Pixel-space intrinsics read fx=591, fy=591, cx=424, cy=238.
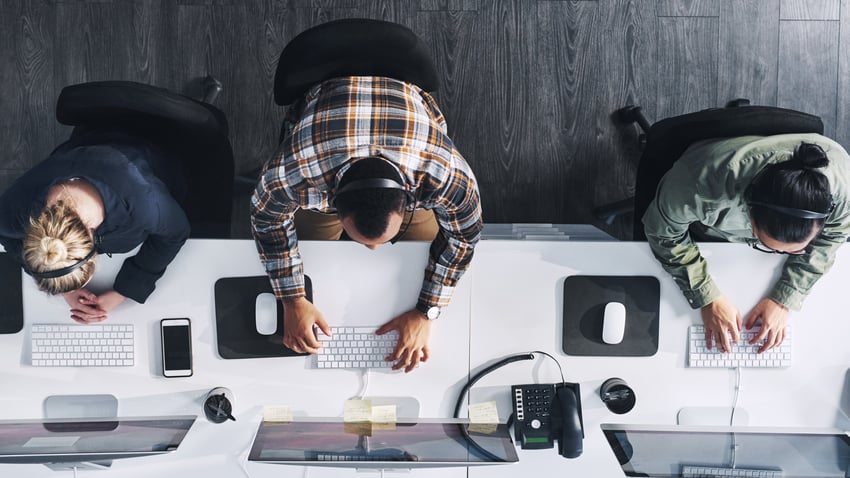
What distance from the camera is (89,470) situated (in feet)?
5.52

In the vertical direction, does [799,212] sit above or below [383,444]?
above

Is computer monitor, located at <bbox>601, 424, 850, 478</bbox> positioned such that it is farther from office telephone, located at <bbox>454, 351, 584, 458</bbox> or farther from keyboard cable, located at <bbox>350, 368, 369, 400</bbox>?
keyboard cable, located at <bbox>350, 368, 369, 400</bbox>

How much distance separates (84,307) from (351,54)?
3.21 ft

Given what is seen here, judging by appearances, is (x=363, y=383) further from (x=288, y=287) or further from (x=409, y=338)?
(x=288, y=287)

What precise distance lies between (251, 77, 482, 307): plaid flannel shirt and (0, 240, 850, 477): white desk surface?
11 cm

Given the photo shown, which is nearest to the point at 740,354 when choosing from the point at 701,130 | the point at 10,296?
the point at 701,130

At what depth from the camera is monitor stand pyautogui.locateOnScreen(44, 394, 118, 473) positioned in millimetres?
1670

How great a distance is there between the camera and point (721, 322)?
64.1 inches

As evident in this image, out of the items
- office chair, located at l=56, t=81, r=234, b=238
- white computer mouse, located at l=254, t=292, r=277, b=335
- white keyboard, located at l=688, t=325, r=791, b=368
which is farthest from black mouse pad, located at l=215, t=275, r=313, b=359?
white keyboard, located at l=688, t=325, r=791, b=368

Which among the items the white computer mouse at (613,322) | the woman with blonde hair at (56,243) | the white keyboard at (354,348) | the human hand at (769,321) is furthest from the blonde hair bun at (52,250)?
the human hand at (769,321)

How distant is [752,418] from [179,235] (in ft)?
5.51

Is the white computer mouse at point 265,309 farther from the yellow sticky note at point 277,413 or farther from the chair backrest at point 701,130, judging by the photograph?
the chair backrest at point 701,130

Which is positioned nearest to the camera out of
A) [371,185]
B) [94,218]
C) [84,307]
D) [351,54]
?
[371,185]

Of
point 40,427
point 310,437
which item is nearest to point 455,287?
point 310,437
